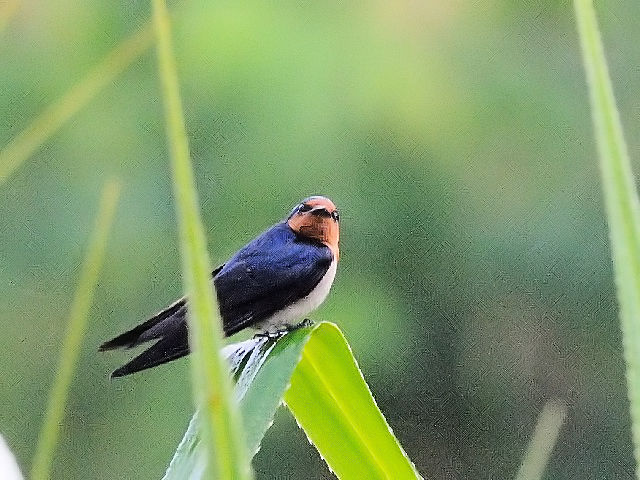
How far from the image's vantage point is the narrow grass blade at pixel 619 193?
9cm

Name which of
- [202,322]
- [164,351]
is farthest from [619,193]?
[164,351]

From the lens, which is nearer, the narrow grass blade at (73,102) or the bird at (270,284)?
the narrow grass blade at (73,102)

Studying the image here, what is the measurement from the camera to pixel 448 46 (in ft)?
3.89

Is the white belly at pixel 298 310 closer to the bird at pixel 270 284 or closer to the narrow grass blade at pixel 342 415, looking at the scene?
the bird at pixel 270 284

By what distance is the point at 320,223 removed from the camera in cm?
51

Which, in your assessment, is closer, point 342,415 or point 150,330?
point 342,415

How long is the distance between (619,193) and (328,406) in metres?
0.19

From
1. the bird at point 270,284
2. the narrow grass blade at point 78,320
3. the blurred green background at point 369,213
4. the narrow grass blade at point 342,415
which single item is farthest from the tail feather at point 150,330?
the blurred green background at point 369,213

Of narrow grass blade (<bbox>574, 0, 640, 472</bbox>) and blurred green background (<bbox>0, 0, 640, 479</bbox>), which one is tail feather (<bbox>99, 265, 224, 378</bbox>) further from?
blurred green background (<bbox>0, 0, 640, 479</bbox>)

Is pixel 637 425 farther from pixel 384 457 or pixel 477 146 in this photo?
pixel 477 146

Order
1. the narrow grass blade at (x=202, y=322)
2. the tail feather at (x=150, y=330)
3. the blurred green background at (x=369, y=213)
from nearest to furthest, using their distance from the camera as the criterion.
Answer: the narrow grass blade at (x=202, y=322) < the tail feather at (x=150, y=330) < the blurred green background at (x=369, y=213)

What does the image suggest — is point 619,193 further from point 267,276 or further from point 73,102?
point 267,276

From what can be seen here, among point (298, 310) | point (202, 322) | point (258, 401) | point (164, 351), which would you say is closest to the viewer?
point (202, 322)

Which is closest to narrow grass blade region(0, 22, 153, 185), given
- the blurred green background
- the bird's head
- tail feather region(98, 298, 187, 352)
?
tail feather region(98, 298, 187, 352)
